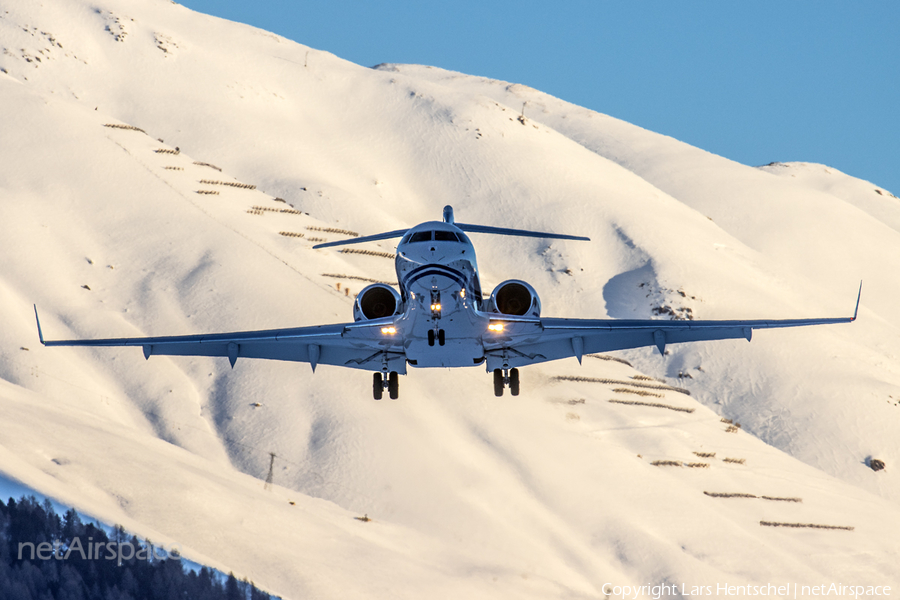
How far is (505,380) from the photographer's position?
37.2 meters

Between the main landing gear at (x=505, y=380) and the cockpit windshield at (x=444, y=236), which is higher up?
the cockpit windshield at (x=444, y=236)

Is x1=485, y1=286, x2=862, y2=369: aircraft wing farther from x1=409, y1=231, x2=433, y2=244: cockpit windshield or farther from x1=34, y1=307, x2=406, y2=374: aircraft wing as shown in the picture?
x1=34, y1=307, x2=406, y2=374: aircraft wing

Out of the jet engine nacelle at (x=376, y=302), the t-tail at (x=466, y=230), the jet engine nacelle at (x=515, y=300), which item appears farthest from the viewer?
the jet engine nacelle at (x=515, y=300)

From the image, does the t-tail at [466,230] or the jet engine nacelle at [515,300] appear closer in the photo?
the t-tail at [466,230]

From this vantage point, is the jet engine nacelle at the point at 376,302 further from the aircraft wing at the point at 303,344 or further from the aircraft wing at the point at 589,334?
the aircraft wing at the point at 589,334

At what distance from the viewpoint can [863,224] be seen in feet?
497

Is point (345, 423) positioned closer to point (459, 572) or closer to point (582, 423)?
point (459, 572)

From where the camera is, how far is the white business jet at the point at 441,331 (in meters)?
29.8

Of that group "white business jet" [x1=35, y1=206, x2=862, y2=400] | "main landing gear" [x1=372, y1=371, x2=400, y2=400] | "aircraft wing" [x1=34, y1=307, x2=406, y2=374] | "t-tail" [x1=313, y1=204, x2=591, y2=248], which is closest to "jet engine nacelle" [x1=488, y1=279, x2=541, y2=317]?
"white business jet" [x1=35, y1=206, x2=862, y2=400]

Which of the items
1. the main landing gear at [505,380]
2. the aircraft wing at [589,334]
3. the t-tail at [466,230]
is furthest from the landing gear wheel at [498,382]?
the t-tail at [466,230]

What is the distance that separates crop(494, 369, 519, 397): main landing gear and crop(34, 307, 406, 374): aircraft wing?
143 inches

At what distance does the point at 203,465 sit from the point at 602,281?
54.0 meters

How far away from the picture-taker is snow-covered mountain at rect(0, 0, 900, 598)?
68.5 metres

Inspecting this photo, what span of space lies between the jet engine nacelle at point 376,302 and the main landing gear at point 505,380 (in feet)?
15.6
